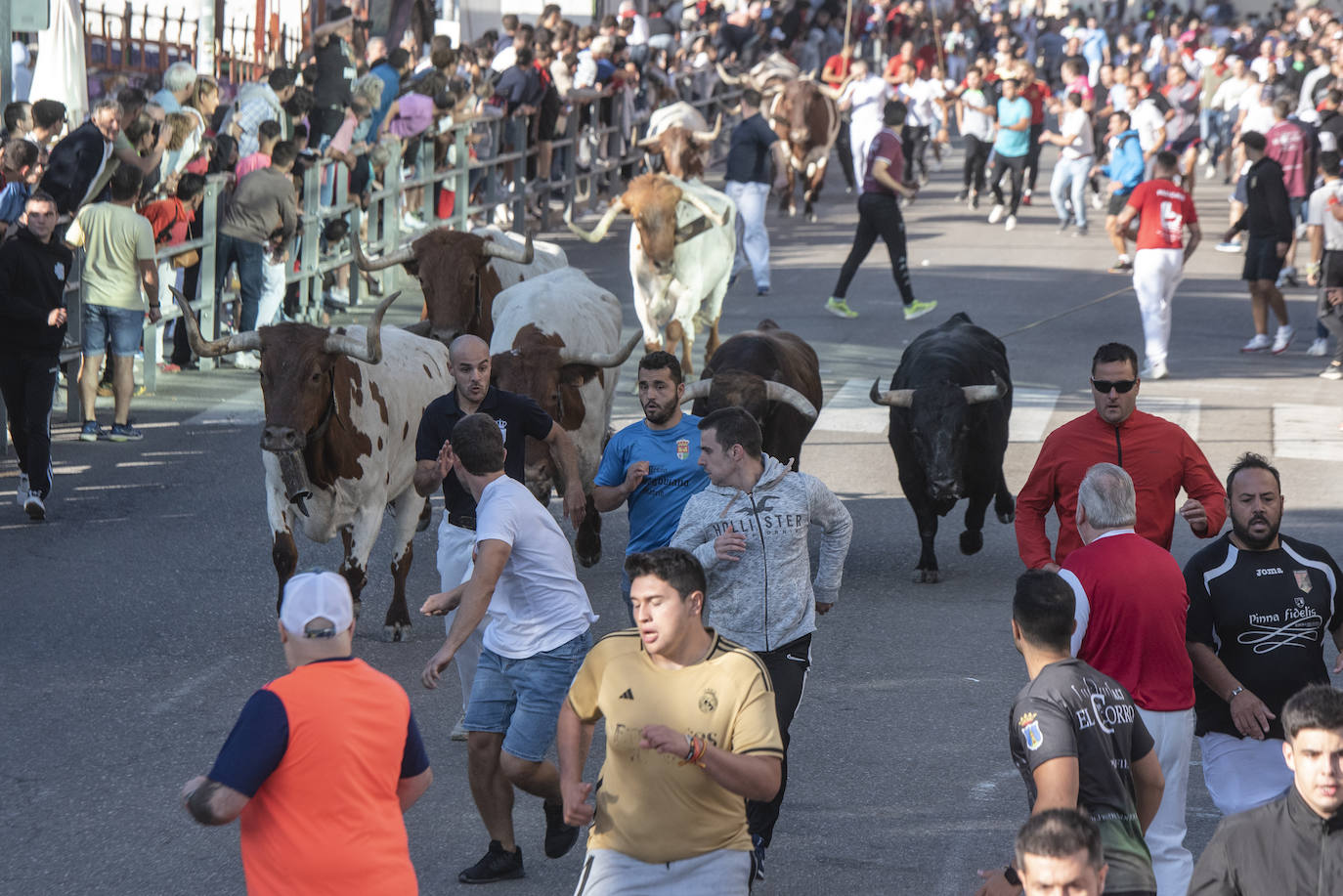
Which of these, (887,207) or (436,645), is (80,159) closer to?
(436,645)

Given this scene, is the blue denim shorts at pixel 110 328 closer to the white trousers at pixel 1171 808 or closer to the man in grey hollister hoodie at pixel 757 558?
the man in grey hollister hoodie at pixel 757 558

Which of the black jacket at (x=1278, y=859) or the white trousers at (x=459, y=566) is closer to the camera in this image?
the black jacket at (x=1278, y=859)

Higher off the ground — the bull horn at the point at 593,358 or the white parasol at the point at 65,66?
the white parasol at the point at 65,66

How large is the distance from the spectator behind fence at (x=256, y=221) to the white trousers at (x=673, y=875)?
11.4 meters

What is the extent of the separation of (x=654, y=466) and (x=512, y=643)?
1342 millimetres

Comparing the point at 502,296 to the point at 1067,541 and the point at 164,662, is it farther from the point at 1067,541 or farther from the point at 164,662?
the point at 1067,541

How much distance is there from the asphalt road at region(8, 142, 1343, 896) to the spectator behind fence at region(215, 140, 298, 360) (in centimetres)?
87

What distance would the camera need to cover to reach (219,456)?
13.0 m

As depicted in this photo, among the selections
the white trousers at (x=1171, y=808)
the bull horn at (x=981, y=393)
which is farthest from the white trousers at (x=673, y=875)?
the bull horn at (x=981, y=393)

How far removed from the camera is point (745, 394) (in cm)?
959

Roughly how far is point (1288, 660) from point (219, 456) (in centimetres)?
893

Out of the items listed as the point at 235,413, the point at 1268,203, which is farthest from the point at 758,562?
the point at 1268,203

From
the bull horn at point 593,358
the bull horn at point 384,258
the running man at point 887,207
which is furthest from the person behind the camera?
the running man at point 887,207

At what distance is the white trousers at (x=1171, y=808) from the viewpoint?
18.6ft
